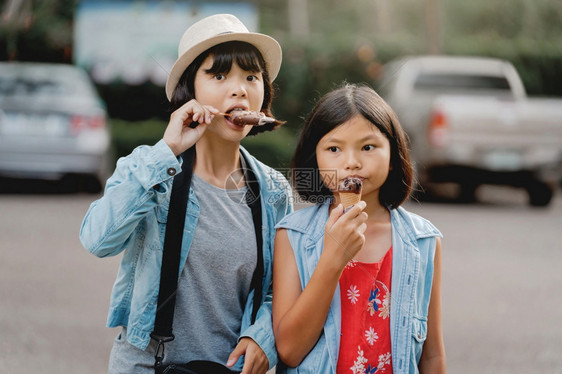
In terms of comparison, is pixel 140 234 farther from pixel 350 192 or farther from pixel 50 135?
pixel 50 135

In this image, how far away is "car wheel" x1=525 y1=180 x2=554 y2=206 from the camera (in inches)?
400

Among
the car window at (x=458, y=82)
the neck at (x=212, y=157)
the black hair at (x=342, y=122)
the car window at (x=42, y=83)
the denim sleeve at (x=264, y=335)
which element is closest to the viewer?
the denim sleeve at (x=264, y=335)

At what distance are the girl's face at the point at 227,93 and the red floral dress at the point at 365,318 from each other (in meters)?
0.57

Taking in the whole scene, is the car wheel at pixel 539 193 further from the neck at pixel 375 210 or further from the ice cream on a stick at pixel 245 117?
the ice cream on a stick at pixel 245 117

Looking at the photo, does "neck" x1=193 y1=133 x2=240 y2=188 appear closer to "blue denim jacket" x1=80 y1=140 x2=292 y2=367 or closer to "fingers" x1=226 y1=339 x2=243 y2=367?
"blue denim jacket" x1=80 y1=140 x2=292 y2=367

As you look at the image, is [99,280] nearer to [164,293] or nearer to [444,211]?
[164,293]

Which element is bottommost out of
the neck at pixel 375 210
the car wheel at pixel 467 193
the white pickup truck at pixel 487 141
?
the car wheel at pixel 467 193

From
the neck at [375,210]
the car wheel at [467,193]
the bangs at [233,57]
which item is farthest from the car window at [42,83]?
the neck at [375,210]

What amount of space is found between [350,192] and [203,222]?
1.61 ft

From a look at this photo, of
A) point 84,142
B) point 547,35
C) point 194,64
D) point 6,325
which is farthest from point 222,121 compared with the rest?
point 547,35

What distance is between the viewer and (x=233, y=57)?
2361 mm

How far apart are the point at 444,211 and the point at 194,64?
7515 millimetres

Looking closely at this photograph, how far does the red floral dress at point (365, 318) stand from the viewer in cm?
217

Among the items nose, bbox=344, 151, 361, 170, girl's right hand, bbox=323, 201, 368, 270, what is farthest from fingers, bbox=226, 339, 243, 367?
nose, bbox=344, 151, 361, 170
